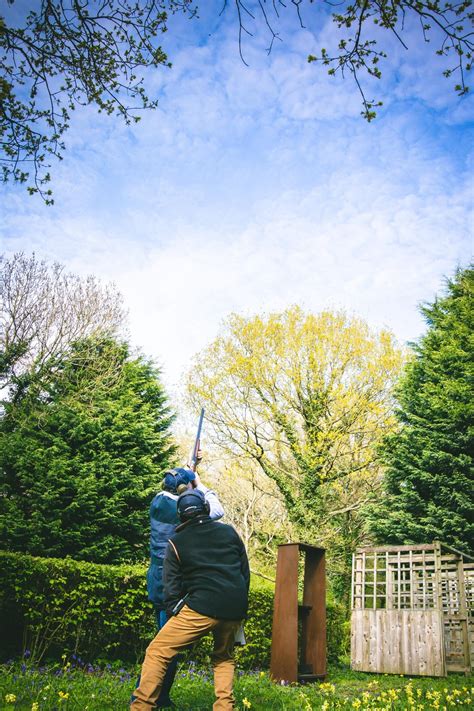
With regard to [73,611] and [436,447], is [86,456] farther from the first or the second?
[436,447]

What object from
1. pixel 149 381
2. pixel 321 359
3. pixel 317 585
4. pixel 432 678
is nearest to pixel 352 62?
pixel 317 585

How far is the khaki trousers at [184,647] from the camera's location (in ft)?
10.1

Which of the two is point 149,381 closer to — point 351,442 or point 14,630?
point 351,442

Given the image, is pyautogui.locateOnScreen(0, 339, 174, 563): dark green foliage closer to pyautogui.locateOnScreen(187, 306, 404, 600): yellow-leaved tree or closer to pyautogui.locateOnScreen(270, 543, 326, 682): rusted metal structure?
pyautogui.locateOnScreen(187, 306, 404, 600): yellow-leaved tree

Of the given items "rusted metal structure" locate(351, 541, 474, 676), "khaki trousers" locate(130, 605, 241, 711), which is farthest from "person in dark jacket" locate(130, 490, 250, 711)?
"rusted metal structure" locate(351, 541, 474, 676)

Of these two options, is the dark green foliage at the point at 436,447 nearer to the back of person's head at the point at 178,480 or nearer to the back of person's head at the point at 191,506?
the back of person's head at the point at 178,480

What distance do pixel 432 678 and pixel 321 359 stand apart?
10.1 metres

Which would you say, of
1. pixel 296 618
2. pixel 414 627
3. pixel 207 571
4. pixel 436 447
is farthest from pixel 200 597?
pixel 436 447

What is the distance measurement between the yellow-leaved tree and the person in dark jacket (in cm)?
1310

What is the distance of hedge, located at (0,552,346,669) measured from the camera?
20.1 ft

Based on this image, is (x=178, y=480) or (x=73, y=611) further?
(x=73, y=611)

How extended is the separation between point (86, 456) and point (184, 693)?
26.0ft

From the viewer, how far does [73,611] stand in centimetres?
628

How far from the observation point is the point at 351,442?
677 inches
